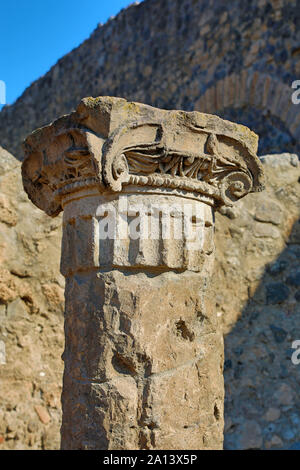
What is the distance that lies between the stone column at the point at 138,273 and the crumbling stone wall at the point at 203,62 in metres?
4.99

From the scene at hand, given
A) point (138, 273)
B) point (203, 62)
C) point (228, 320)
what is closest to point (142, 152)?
point (138, 273)

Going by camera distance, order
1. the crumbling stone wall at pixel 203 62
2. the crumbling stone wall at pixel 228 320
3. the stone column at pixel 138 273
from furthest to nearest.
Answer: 1. the crumbling stone wall at pixel 203 62
2. the crumbling stone wall at pixel 228 320
3. the stone column at pixel 138 273

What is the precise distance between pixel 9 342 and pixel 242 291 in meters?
1.95

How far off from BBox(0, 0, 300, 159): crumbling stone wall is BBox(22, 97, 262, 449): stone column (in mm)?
4992

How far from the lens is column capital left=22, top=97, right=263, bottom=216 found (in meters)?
2.37

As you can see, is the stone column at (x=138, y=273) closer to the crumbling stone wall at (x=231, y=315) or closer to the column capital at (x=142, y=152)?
the column capital at (x=142, y=152)

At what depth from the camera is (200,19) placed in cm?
884

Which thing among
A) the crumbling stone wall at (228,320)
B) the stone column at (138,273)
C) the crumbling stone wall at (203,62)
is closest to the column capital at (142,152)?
the stone column at (138,273)

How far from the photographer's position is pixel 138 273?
7.98ft

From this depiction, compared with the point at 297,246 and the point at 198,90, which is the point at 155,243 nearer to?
the point at 297,246

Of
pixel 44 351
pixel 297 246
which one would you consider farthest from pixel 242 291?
pixel 44 351

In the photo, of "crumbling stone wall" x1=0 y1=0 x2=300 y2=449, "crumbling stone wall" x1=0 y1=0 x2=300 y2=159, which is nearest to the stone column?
"crumbling stone wall" x1=0 y1=0 x2=300 y2=449

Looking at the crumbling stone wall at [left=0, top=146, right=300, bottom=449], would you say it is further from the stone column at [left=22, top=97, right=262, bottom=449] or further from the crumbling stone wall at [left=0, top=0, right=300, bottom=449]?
the stone column at [left=22, top=97, right=262, bottom=449]

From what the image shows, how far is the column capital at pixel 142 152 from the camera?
237 centimetres
